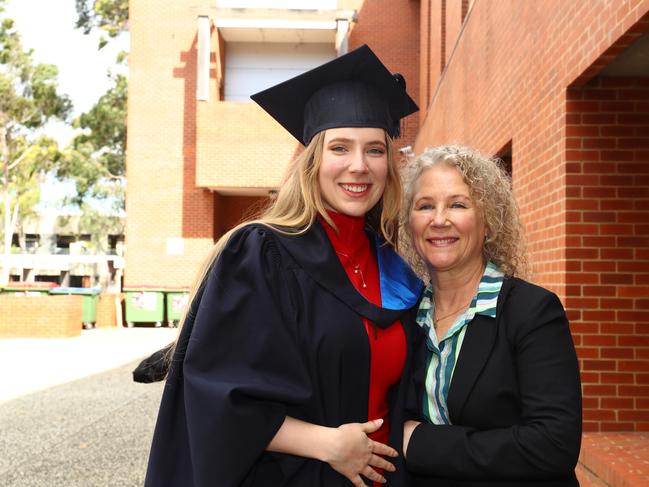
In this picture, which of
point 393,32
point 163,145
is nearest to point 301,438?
point 393,32

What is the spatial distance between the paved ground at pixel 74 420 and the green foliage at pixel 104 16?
799 inches

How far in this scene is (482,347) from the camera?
6.64 feet

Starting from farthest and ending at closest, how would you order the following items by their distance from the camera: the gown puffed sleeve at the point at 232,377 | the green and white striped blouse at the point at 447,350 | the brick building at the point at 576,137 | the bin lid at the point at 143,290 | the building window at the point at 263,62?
the building window at the point at 263,62, the bin lid at the point at 143,290, the brick building at the point at 576,137, the green and white striped blouse at the point at 447,350, the gown puffed sleeve at the point at 232,377

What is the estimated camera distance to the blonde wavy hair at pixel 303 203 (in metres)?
2.15

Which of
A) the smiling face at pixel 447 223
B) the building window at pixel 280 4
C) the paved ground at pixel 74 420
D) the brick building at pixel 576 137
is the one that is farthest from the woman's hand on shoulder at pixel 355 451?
the building window at pixel 280 4

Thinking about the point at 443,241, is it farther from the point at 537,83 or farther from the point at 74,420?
the point at 74,420

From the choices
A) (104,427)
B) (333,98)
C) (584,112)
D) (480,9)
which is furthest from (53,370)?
(333,98)

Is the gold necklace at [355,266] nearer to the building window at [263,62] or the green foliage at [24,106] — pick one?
the building window at [263,62]

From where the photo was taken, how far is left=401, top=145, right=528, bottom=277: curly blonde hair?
7.38 feet

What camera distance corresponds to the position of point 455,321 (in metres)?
2.22

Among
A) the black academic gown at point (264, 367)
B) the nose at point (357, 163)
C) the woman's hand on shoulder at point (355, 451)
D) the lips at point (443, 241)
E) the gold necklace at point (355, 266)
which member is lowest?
the woman's hand on shoulder at point (355, 451)

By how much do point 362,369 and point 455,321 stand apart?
1.20 ft

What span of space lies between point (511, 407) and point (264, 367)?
27.0 inches

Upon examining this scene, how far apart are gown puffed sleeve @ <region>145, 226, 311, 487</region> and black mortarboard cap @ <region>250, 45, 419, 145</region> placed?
554 mm
